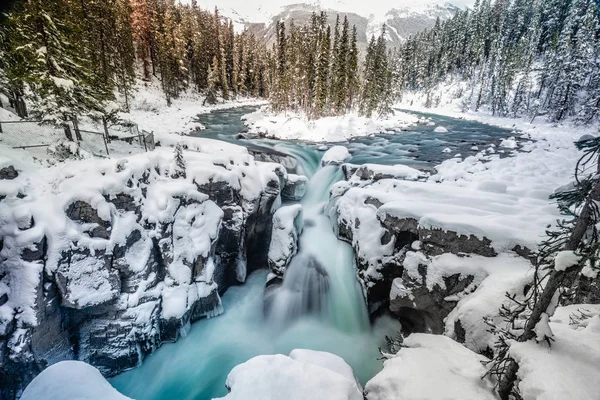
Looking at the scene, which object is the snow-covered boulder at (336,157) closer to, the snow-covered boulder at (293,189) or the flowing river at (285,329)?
the snow-covered boulder at (293,189)

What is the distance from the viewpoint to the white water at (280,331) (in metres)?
8.98

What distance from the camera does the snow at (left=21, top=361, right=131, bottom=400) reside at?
387 centimetres

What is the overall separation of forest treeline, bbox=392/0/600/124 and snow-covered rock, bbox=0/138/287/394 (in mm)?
34940

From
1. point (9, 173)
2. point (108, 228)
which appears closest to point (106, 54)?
point (9, 173)

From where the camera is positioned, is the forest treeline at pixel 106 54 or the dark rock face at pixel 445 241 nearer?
the dark rock face at pixel 445 241

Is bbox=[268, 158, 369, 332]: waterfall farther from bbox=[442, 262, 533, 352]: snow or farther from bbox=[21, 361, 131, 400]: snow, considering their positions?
bbox=[21, 361, 131, 400]: snow

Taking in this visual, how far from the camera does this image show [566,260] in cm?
325

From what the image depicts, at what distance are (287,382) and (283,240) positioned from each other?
804 centimetres

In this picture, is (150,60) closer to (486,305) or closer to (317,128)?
(317,128)

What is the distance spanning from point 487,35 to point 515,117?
39101 mm

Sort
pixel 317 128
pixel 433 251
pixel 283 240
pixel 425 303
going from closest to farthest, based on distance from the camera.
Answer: pixel 425 303 → pixel 433 251 → pixel 283 240 → pixel 317 128

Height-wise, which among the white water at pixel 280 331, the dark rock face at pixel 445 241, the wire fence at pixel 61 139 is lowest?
the white water at pixel 280 331

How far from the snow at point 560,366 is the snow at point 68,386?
18.9 ft

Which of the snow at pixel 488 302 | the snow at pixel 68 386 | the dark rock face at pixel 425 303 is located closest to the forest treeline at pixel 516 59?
the snow at pixel 488 302
